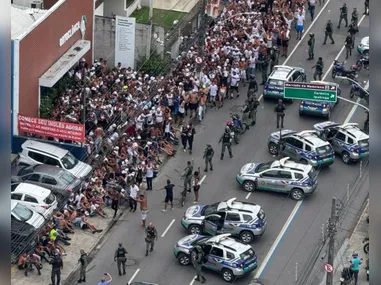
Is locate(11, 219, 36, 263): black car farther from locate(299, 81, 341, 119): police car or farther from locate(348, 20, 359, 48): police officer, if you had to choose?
locate(348, 20, 359, 48): police officer

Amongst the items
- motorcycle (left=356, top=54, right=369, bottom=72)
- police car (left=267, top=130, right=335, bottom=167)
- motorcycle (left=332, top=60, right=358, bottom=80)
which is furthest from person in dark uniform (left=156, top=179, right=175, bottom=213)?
motorcycle (left=356, top=54, right=369, bottom=72)

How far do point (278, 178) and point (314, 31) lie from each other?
64.0 feet

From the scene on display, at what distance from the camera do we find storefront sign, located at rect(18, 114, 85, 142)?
37.5 meters

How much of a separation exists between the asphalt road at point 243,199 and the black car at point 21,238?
241cm

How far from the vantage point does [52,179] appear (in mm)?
36031

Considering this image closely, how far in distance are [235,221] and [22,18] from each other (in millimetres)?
14034

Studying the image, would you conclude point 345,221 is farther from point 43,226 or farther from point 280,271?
point 43,226

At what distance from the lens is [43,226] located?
3334cm

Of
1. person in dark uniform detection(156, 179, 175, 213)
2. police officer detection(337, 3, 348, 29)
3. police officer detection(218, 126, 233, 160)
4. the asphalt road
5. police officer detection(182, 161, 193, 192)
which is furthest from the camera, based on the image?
police officer detection(337, 3, 348, 29)

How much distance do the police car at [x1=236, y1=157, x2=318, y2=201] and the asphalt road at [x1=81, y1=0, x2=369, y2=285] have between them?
1.51ft

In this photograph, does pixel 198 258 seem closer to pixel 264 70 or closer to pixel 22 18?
pixel 22 18

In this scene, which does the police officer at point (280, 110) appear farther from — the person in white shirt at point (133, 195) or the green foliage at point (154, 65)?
the person in white shirt at point (133, 195)

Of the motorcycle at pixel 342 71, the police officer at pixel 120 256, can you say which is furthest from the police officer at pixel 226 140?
the motorcycle at pixel 342 71

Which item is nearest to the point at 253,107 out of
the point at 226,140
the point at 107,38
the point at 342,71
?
the point at 226,140
